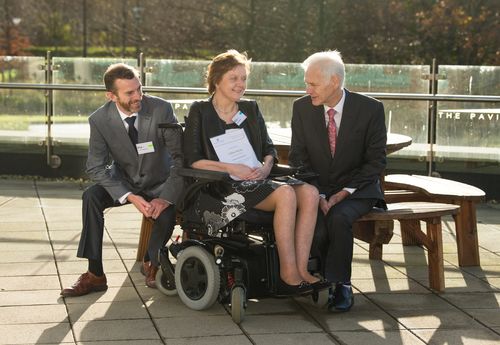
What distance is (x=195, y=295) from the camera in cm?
618

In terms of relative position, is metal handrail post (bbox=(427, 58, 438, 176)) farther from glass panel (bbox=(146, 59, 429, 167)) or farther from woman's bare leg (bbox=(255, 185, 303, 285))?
woman's bare leg (bbox=(255, 185, 303, 285))

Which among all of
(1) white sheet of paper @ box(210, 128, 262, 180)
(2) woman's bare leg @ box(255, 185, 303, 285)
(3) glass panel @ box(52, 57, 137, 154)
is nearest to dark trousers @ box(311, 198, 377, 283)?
(2) woman's bare leg @ box(255, 185, 303, 285)

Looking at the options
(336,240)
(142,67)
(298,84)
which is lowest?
(336,240)

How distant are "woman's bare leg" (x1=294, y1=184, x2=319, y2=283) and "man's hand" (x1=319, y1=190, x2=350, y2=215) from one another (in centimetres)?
27

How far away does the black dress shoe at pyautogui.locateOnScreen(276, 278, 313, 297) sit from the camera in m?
6.09

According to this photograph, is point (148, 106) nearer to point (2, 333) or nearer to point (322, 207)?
point (322, 207)

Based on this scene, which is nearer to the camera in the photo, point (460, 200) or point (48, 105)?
point (460, 200)

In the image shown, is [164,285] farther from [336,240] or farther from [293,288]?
[336,240]

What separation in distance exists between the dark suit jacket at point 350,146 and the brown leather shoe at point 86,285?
134cm

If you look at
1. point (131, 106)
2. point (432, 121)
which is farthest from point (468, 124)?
point (131, 106)

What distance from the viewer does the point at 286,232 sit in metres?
6.04

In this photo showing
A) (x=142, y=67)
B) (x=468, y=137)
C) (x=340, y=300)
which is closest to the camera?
(x=340, y=300)

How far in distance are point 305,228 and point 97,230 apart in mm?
1274

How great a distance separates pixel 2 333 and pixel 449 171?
6483mm
